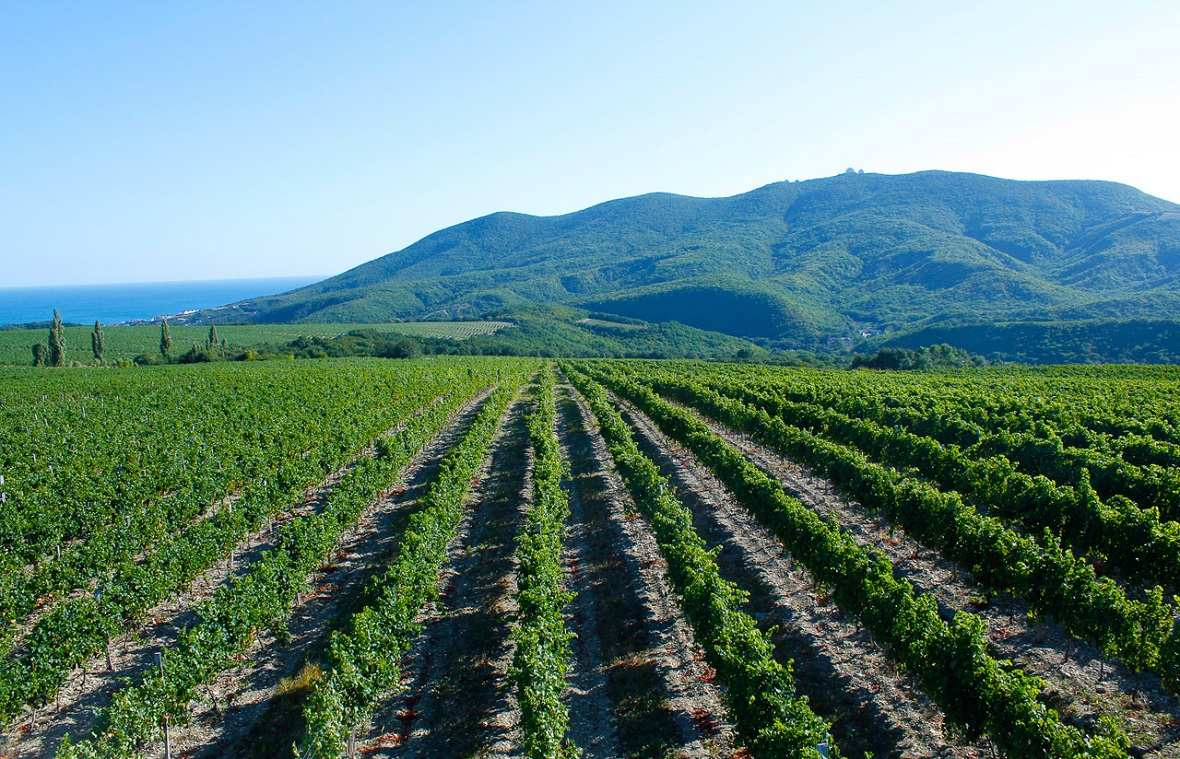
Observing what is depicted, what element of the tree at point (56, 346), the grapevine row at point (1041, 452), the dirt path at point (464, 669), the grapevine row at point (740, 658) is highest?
the tree at point (56, 346)

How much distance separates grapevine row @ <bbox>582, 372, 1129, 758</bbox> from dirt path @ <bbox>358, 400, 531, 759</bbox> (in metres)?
7.08

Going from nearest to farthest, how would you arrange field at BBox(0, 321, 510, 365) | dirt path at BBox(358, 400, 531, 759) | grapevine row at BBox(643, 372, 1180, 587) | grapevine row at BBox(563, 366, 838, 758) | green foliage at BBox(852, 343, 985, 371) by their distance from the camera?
grapevine row at BBox(563, 366, 838, 758), dirt path at BBox(358, 400, 531, 759), grapevine row at BBox(643, 372, 1180, 587), green foliage at BBox(852, 343, 985, 371), field at BBox(0, 321, 510, 365)

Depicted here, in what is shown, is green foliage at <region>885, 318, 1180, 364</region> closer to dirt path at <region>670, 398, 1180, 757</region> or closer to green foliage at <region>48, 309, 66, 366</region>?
dirt path at <region>670, 398, 1180, 757</region>

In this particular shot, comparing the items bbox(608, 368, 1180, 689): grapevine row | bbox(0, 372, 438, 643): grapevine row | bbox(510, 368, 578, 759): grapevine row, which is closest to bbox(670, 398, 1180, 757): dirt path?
bbox(608, 368, 1180, 689): grapevine row

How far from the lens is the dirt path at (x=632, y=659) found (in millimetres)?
10898

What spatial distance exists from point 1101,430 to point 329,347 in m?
108

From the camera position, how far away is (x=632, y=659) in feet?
43.5

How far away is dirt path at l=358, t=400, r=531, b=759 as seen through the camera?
11.0m

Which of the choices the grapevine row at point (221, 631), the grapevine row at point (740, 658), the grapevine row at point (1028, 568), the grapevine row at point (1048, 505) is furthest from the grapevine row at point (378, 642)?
the grapevine row at point (1048, 505)

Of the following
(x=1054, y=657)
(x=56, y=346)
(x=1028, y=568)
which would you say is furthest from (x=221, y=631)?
(x=56, y=346)

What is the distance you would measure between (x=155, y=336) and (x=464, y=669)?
530 ft

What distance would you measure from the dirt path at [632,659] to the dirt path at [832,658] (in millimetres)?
1942

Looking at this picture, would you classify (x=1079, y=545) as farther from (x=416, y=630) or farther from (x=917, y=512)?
(x=416, y=630)

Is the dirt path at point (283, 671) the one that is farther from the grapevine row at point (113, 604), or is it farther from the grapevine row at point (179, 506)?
the grapevine row at point (179, 506)
